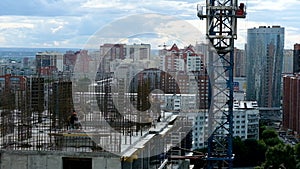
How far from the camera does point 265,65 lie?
21391mm

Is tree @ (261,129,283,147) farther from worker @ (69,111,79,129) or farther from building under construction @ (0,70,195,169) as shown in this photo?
worker @ (69,111,79,129)

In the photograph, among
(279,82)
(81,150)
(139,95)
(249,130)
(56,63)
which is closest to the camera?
(81,150)

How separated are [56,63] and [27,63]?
11.2ft

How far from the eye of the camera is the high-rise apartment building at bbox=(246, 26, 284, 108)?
68.4 feet

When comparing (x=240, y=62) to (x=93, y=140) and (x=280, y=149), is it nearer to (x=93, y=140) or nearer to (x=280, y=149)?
(x=280, y=149)

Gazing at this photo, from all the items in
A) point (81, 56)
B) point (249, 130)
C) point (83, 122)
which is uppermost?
point (81, 56)

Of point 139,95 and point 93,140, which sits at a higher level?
point 139,95

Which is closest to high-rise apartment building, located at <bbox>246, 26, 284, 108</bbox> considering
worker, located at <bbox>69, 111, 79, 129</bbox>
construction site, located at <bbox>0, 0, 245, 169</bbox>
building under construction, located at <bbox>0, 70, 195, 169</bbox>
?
construction site, located at <bbox>0, 0, 245, 169</bbox>

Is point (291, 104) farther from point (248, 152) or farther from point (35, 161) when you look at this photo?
point (35, 161)

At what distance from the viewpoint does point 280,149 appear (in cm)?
872

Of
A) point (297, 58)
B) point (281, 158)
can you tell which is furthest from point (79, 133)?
point (297, 58)

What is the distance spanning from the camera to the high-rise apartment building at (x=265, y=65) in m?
20.8

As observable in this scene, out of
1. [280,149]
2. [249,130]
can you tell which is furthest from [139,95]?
[249,130]

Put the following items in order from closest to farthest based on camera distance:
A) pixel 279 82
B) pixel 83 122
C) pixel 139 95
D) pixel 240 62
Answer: pixel 83 122 → pixel 139 95 → pixel 279 82 → pixel 240 62
